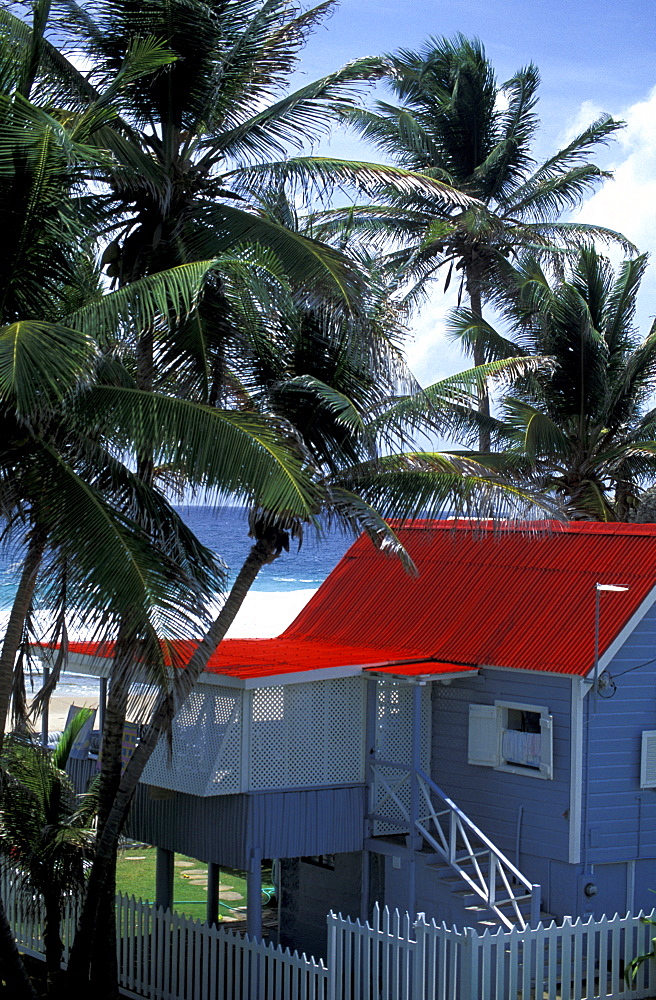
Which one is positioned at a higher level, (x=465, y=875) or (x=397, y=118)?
(x=397, y=118)

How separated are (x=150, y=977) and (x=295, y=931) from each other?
12.6 ft

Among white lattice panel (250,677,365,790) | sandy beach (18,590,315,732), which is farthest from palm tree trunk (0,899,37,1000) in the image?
sandy beach (18,590,315,732)

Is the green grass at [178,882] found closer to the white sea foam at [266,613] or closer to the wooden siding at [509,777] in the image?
the wooden siding at [509,777]

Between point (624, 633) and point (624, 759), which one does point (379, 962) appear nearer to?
point (624, 759)

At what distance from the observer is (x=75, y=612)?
11703 millimetres

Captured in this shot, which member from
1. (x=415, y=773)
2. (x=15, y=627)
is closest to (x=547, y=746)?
(x=415, y=773)

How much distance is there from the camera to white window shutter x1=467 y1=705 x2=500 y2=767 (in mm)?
17016

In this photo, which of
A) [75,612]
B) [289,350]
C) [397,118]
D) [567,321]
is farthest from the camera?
[397,118]

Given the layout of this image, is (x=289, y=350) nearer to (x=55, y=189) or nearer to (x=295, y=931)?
(x=55, y=189)

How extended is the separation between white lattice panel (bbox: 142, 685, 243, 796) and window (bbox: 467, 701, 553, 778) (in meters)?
3.41

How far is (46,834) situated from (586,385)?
55.8 feet

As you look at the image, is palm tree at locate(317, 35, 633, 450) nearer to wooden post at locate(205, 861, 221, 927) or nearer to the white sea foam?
wooden post at locate(205, 861, 221, 927)

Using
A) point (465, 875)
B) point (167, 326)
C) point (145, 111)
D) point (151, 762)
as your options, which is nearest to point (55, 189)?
point (167, 326)

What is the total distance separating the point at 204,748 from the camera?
16391mm
